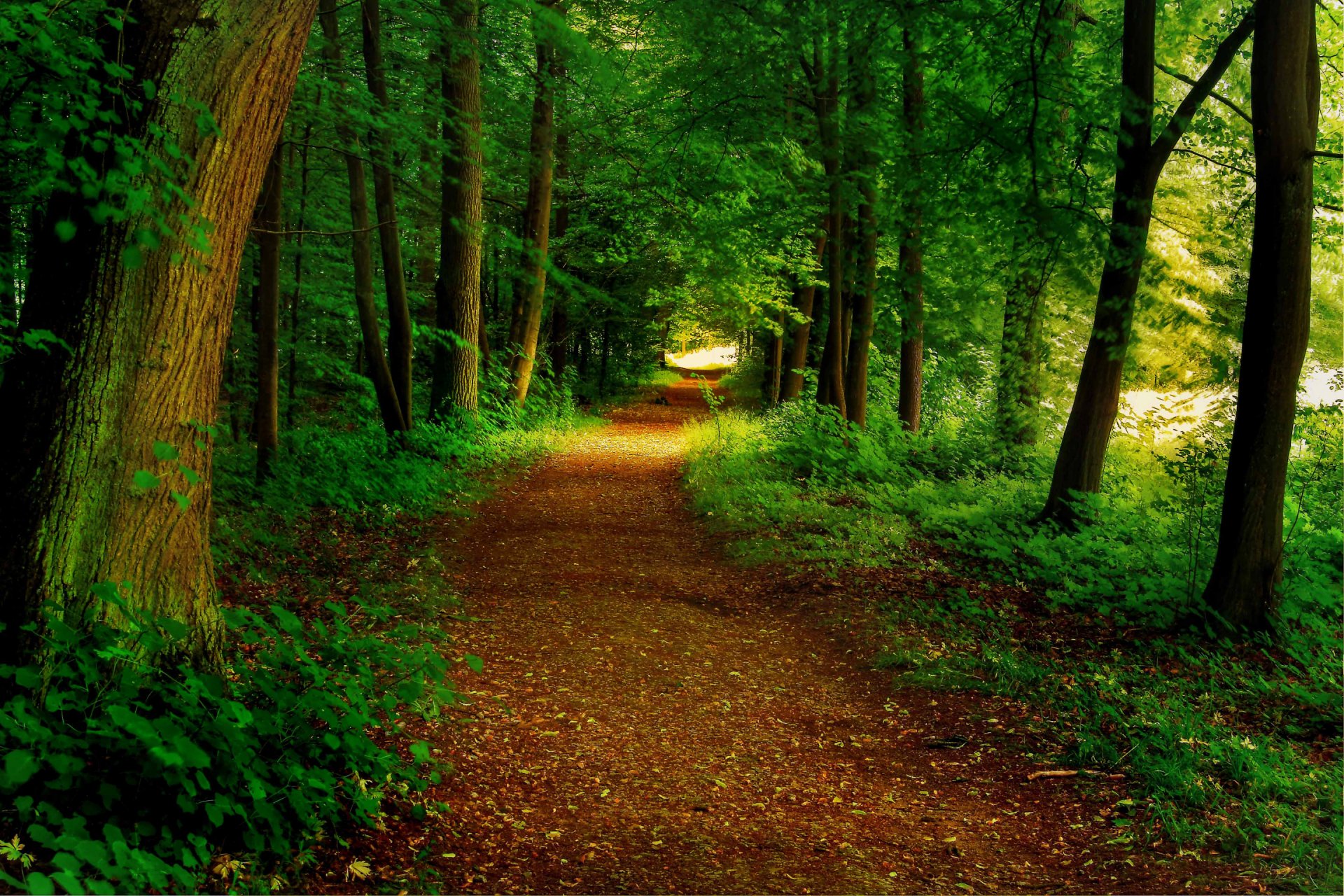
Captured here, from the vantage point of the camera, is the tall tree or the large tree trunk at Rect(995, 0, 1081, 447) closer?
the large tree trunk at Rect(995, 0, 1081, 447)

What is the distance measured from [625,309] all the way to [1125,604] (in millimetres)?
15786

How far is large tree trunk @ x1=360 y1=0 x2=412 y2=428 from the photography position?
10336 mm

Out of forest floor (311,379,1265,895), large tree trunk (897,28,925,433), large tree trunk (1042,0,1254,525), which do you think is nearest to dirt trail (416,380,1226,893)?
forest floor (311,379,1265,895)

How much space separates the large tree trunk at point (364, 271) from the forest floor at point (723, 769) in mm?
4333

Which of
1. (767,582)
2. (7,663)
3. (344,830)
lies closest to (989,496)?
(767,582)

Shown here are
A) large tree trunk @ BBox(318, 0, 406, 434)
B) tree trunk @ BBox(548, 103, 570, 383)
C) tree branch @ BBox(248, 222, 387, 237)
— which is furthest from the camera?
tree trunk @ BBox(548, 103, 570, 383)

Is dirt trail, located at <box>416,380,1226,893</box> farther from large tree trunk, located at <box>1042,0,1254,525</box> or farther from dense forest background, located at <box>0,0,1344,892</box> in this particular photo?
large tree trunk, located at <box>1042,0,1254,525</box>

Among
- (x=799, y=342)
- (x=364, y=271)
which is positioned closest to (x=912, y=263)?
(x=799, y=342)

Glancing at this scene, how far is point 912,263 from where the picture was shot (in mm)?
12617

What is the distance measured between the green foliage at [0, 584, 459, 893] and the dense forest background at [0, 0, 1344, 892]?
21 millimetres

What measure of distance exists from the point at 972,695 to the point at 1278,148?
4.55 meters

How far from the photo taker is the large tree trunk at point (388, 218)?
10336 mm

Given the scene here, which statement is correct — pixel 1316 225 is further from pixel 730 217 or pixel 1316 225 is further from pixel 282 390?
pixel 282 390

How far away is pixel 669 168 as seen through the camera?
482 inches
